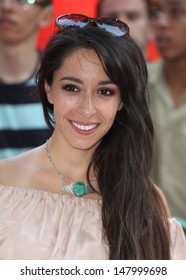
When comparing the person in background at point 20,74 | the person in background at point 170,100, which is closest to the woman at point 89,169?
the person in background at point 170,100

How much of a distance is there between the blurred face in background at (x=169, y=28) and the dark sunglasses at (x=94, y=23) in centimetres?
133

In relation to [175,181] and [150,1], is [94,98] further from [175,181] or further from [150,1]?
[150,1]

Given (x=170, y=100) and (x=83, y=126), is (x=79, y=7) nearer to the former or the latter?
(x=170, y=100)

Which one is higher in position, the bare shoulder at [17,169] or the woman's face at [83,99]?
the woman's face at [83,99]

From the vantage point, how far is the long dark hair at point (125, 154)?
261cm

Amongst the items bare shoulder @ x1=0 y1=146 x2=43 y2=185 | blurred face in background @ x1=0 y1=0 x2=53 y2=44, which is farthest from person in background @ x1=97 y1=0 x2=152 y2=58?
bare shoulder @ x1=0 y1=146 x2=43 y2=185

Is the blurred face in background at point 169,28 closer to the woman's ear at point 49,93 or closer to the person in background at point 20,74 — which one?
the person in background at point 20,74

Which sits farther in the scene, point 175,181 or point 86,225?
point 175,181

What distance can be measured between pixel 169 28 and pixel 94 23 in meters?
1.41

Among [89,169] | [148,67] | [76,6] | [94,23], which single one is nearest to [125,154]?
[89,169]
